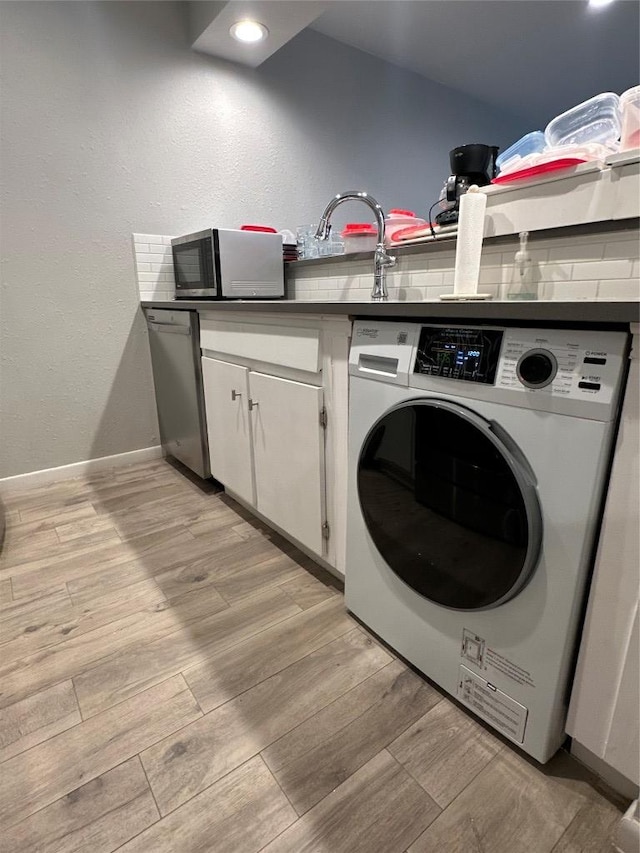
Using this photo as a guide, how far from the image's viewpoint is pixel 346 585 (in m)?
1.32

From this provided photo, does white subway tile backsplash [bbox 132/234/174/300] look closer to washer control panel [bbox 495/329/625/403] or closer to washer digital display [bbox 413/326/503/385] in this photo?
washer digital display [bbox 413/326/503/385]

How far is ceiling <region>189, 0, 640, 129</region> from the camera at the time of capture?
2238 millimetres

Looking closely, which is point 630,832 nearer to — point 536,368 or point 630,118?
point 536,368

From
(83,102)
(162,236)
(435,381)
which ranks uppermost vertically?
(83,102)

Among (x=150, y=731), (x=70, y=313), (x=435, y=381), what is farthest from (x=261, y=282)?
(x=150, y=731)

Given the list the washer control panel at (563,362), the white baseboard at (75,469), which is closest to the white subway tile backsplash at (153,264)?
the white baseboard at (75,469)

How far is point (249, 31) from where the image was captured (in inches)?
88.3

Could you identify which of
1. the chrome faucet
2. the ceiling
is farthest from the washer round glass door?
the ceiling

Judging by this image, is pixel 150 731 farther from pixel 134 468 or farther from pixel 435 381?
pixel 134 468

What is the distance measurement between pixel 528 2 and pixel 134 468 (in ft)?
12.1

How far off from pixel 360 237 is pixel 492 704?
1.78 m

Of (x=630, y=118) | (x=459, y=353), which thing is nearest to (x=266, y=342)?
(x=459, y=353)

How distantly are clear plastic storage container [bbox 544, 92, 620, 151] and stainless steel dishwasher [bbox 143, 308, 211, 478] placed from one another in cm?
151

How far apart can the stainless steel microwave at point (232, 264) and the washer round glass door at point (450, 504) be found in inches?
56.8
